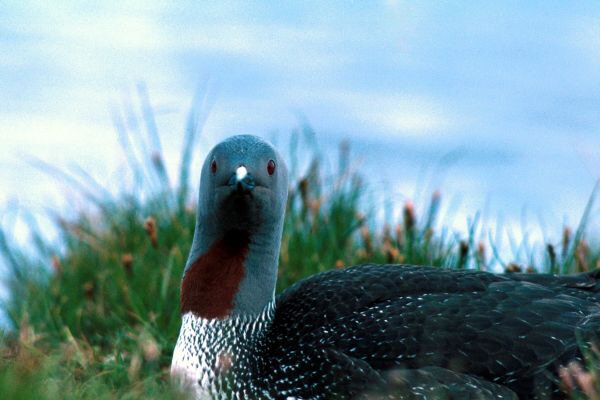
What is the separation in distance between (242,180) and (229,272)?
0.58 m

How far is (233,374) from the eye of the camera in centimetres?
504

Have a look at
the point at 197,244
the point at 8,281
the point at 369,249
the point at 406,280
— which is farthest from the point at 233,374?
the point at 8,281

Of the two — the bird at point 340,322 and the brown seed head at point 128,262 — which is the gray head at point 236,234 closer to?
the bird at point 340,322

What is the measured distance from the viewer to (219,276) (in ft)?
16.7

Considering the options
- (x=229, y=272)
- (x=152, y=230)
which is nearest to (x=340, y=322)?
(x=229, y=272)

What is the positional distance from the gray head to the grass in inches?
29.6

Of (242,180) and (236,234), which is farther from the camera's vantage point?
(236,234)

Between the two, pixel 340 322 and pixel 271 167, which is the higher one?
pixel 271 167

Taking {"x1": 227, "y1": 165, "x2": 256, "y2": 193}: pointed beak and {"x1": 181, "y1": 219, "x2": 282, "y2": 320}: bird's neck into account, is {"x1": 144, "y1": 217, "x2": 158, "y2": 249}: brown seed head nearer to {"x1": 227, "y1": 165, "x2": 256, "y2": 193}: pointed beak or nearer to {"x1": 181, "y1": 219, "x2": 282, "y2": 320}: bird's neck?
{"x1": 181, "y1": 219, "x2": 282, "y2": 320}: bird's neck

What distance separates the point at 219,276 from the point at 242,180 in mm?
604

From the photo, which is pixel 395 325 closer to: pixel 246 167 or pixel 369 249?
pixel 246 167

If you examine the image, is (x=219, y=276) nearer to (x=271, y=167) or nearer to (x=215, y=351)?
(x=215, y=351)

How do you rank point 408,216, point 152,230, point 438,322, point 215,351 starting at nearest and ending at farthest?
point 438,322
point 215,351
point 152,230
point 408,216

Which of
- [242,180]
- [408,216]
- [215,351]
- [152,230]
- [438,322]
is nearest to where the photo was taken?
[242,180]
